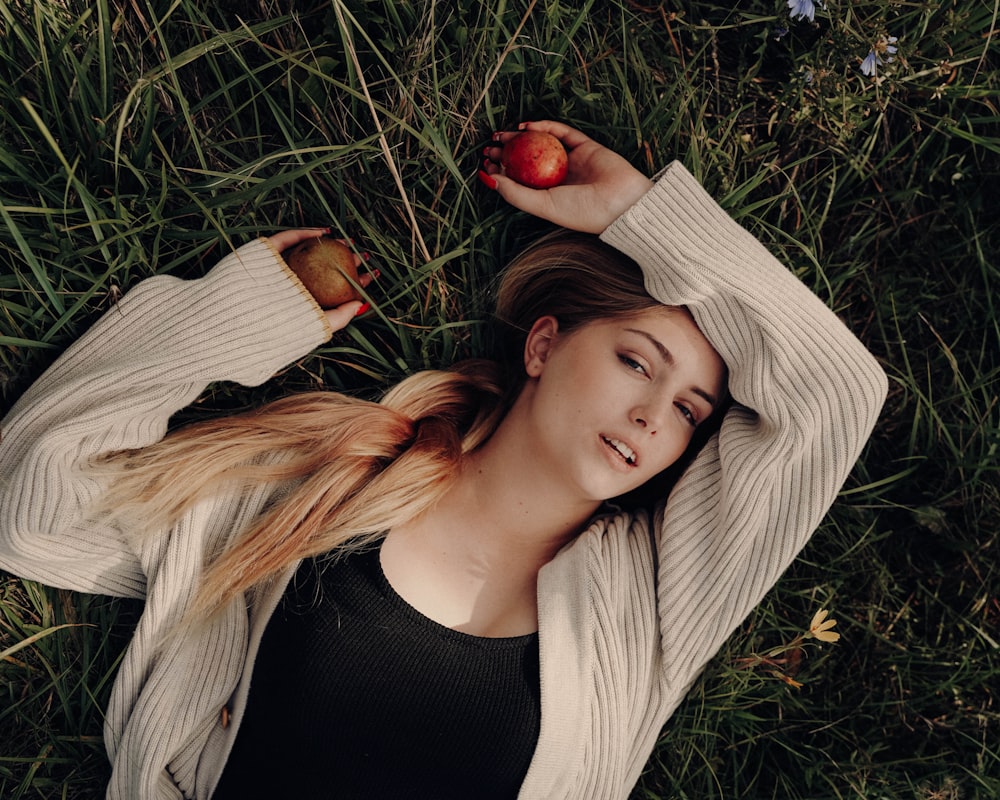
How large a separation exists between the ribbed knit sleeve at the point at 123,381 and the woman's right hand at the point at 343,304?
0.15ft

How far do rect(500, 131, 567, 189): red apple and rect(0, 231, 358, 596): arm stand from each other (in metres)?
0.81

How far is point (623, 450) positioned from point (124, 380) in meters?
1.55

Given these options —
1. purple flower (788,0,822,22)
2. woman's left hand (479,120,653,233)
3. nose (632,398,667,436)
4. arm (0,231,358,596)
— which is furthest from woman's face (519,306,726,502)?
purple flower (788,0,822,22)

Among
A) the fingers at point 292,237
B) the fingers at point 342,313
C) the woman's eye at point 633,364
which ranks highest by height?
the fingers at point 292,237

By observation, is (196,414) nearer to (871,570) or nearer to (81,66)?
(81,66)

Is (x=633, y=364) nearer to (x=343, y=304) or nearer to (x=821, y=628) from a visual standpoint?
(x=343, y=304)

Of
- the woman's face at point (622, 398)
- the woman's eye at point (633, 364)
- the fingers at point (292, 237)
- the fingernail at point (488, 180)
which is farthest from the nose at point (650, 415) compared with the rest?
the fingers at point (292, 237)

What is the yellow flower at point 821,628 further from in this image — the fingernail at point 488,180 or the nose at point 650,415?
the fingernail at point 488,180

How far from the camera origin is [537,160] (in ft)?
8.30

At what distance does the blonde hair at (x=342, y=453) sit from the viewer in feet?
8.28

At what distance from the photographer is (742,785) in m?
3.07

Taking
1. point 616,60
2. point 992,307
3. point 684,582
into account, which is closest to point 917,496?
point 992,307

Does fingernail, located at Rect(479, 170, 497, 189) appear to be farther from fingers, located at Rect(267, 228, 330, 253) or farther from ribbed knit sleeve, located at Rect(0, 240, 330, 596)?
ribbed knit sleeve, located at Rect(0, 240, 330, 596)

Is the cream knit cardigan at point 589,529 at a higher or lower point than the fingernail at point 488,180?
lower
